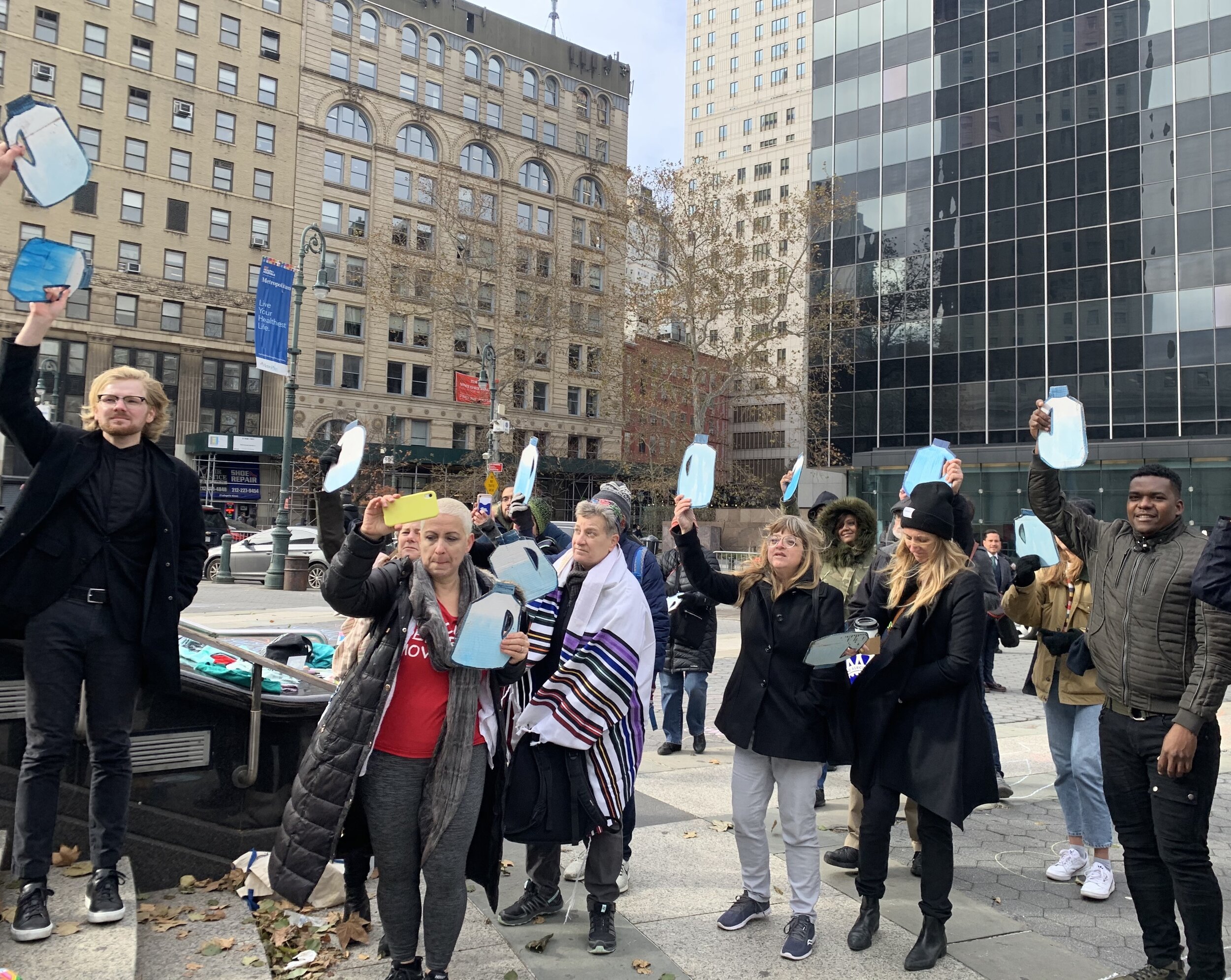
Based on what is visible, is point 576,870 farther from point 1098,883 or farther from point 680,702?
point 680,702

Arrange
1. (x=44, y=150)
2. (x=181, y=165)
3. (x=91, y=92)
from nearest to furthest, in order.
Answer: (x=44, y=150) → (x=91, y=92) → (x=181, y=165)

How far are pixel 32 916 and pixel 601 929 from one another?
2164 mm

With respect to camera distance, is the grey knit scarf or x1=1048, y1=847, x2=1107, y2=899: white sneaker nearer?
the grey knit scarf

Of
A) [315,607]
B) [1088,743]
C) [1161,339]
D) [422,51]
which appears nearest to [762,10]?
[422,51]

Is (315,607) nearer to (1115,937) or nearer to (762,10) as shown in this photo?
(1115,937)

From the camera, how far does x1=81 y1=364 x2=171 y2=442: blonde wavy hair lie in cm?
375

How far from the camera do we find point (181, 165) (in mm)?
45688

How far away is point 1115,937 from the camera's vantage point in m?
4.31

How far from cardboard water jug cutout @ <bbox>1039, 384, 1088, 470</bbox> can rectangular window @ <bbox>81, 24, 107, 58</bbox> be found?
5119cm

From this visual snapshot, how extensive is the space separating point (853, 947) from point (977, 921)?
2.54 ft

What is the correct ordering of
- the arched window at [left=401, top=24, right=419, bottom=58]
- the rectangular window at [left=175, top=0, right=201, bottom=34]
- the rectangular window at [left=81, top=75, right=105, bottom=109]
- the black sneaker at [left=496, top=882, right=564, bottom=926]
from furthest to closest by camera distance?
the arched window at [left=401, top=24, right=419, bottom=58] → the rectangular window at [left=175, top=0, right=201, bottom=34] → the rectangular window at [left=81, top=75, right=105, bottom=109] → the black sneaker at [left=496, top=882, right=564, bottom=926]

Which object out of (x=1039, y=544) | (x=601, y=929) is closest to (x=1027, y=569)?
(x=1039, y=544)

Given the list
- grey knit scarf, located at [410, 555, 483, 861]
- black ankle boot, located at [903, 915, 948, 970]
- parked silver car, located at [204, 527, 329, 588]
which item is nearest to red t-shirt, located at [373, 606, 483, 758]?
grey knit scarf, located at [410, 555, 483, 861]

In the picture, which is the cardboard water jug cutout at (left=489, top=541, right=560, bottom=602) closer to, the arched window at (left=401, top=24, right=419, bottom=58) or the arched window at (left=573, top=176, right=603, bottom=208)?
the arched window at (left=401, top=24, right=419, bottom=58)
